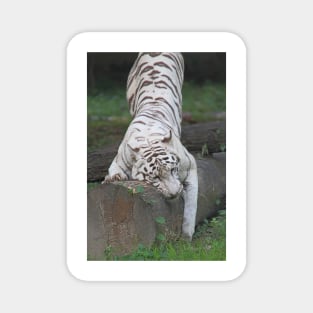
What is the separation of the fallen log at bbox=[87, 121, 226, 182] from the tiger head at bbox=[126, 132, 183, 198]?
0.92 meters

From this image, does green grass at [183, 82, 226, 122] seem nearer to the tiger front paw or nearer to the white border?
the tiger front paw

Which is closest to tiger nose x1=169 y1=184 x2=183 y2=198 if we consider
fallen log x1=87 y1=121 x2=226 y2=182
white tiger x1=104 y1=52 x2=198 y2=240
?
white tiger x1=104 y1=52 x2=198 y2=240

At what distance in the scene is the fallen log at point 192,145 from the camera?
18.4ft

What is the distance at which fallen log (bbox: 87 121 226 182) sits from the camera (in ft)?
18.4

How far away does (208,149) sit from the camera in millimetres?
5824
